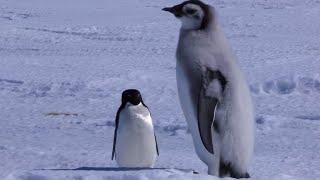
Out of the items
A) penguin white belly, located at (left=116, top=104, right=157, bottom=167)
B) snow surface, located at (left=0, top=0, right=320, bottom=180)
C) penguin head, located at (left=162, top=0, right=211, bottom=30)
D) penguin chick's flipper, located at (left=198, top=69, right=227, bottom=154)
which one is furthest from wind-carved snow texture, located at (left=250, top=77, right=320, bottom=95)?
penguin chick's flipper, located at (left=198, top=69, right=227, bottom=154)

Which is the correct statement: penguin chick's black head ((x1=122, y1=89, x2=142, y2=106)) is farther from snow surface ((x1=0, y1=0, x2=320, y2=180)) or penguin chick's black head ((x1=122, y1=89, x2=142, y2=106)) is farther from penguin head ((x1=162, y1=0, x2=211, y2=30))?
penguin head ((x1=162, y1=0, x2=211, y2=30))

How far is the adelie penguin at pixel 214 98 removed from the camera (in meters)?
2.88

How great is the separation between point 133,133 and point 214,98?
28.4 inches

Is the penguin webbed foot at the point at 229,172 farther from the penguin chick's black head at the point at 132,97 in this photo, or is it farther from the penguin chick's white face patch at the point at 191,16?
the penguin chick's black head at the point at 132,97

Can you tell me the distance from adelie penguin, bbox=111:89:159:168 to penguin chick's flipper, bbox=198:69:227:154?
64 cm

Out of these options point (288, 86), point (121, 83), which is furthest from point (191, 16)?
point (121, 83)

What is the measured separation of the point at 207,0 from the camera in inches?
528

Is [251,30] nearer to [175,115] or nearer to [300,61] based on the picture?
[300,61]

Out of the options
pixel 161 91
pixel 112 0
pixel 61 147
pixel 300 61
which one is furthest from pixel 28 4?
pixel 61 147

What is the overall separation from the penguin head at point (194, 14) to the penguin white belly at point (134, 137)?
59 cm

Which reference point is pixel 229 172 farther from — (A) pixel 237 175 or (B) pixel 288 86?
(B) pixel 288 86

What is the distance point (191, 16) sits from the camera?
307 cm

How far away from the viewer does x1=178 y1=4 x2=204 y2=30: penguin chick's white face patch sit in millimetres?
3041

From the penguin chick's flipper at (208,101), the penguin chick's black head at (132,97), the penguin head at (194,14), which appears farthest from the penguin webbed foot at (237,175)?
the penguin chick's black head at (132,97)
